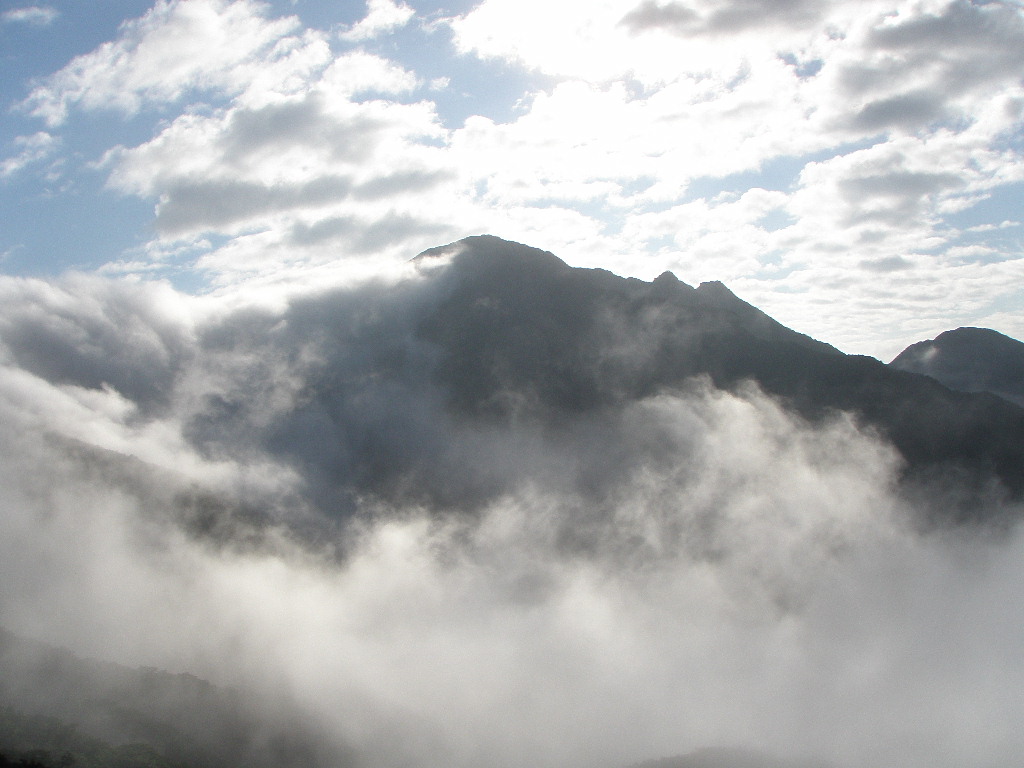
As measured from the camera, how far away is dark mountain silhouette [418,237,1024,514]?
16262cm

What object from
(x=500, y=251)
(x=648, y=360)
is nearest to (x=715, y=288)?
(x=648, y=360)

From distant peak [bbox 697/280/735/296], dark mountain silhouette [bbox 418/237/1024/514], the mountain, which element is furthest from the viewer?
distant peak [bbox 697/280/735/296]

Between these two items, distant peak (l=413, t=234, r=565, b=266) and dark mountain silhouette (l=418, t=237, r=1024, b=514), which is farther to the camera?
distant peak (l=413, t=234, r=565, b=266)

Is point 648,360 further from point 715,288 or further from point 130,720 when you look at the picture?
point 130,720

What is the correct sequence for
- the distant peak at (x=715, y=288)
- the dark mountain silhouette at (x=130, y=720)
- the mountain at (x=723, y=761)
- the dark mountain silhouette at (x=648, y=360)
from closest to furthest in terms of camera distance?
the dark mountain silhouette at (x=130, y=720) → the mountain at (x=723, y=761) → the dark mountain silhouette at (x=648, y=360) → the distant peak at (x=715, y=288)

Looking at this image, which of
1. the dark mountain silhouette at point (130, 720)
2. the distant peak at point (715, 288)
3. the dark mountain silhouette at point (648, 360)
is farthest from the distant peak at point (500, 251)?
the dark mountain silhouette at point (130, 720)

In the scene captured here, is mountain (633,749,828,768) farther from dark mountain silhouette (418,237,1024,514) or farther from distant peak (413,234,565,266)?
distant peak (413,234,565,266)

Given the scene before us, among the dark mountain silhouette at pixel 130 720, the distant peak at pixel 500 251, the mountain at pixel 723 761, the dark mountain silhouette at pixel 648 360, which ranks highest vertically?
the distant peak at pixel 500 251

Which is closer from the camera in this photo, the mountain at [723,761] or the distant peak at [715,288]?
the mountain at [723,761]

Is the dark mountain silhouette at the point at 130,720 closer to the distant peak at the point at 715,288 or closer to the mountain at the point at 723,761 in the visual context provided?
the mountain at the point at 723,761

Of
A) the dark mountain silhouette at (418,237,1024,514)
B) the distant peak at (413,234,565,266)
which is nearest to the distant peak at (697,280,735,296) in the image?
the dark mountain silhouette at (418,237,1024,514)

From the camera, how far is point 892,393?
167 metres

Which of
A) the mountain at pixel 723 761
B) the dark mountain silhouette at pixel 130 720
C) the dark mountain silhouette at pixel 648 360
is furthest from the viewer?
the dark mountain silhouette at pixel 648 360

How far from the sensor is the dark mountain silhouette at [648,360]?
16262cm
